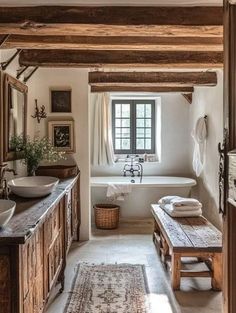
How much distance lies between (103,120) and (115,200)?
1.44m

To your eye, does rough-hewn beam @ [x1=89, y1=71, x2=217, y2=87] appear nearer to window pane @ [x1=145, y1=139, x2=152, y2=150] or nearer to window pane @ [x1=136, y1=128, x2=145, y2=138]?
window pane @ [x1=136, y1=128, x2=145, y2=138]

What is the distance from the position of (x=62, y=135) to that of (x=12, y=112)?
1245 millimetres

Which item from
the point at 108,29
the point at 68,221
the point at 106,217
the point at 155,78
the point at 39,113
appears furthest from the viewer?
the point at 106,217

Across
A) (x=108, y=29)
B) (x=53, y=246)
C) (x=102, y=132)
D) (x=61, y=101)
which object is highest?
(x=108, y=29)

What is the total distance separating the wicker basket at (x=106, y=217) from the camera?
5.32 m

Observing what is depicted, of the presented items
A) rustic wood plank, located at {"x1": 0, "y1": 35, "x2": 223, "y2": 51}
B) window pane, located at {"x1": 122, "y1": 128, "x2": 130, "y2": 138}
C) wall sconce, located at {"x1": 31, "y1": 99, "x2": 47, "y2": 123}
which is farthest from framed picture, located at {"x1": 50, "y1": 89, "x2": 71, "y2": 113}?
window pane, located at {"x1": 122, "y1": 128, "x2": 130, "y2": 138}

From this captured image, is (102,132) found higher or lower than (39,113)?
lower

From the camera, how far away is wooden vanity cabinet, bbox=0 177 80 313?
170cm

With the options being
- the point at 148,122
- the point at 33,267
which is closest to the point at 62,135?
the point at 148,122

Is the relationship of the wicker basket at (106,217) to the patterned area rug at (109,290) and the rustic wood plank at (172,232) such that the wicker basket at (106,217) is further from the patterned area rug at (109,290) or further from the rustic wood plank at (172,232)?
the patterned area rug at (109,290)

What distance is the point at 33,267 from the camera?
79.7 inches

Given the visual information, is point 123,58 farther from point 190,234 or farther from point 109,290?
point 109,290

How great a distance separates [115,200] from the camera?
18.9ft

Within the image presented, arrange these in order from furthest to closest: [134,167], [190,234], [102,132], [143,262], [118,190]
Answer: [134,167] → [102,132] → [118,190] → [143,262] → [190,234]
